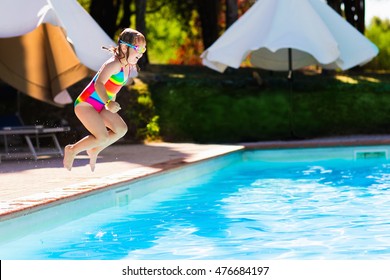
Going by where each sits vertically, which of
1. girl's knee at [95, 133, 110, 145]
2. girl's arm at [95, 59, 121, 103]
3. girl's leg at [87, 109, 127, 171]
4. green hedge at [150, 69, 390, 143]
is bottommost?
green hedge at [150, 69, 390, 143]

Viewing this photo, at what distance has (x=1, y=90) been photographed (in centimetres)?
1548

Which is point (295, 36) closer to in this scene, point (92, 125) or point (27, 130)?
point (27, 130)

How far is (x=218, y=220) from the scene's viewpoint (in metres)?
8.60

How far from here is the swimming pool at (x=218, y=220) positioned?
6.97 metres

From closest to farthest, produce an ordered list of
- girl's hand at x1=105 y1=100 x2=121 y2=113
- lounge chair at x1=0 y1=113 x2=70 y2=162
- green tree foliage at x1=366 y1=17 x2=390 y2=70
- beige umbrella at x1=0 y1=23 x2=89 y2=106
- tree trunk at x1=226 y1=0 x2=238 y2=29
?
girl's hand at x1=105 y1=100 x2=121 y2=113
lounge chair at x1=0 y1=113 x2=70 y2=162
beige umbrella at x1=0 y1=23 x2=89 y2=106
tree trunk at x1=226 y1=0 x2=238 y2=29
green tree foliage at x1=366 y1=17 x2=390 y2=70

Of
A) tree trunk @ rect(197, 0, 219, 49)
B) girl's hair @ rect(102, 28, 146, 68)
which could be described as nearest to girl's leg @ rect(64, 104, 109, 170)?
girl's hair @ rect(102, 28, 146, 68)

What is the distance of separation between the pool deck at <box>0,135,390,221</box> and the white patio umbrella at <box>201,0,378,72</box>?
1580 mm

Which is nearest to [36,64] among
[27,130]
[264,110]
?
[27,130]

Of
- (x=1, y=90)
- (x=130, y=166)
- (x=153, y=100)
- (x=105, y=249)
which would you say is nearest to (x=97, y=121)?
(x=105, y=249)

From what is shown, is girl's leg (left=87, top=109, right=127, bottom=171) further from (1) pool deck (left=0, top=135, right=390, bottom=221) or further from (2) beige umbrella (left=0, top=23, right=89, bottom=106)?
(2) beige umbrella (left=0, top=23, right=89, bottom=106)

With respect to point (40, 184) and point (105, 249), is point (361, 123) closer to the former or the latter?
point (40, 184)

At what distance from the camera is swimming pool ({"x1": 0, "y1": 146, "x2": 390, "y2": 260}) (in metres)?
6.97

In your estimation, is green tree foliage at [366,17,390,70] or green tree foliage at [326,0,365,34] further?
green tree foliage at [366,17,390,70]

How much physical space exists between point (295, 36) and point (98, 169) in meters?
5.65
